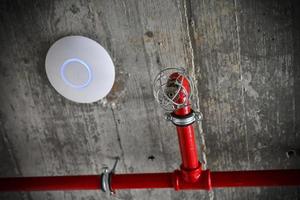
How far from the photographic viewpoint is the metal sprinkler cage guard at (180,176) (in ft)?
5.05

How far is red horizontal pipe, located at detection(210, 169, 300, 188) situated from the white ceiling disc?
75 centimetres

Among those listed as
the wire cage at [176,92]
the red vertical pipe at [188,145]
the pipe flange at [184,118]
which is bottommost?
the red vertical pipe at [188,145]

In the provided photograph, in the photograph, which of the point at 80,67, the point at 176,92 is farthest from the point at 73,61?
the point at 176,92

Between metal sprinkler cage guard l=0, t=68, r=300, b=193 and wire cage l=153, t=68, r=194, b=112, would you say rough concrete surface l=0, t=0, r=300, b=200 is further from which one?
wire cage l=153, t=68, r=194, b=112

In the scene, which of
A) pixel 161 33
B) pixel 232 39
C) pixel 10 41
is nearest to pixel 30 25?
pixel 10 41

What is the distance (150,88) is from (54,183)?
760 mm

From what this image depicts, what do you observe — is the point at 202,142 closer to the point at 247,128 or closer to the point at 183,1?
the point at 247,128

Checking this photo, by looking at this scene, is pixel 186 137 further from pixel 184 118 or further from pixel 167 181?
pixel 167 181

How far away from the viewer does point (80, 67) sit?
6.02 feet

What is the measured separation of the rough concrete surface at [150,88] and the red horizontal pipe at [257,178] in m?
0.27

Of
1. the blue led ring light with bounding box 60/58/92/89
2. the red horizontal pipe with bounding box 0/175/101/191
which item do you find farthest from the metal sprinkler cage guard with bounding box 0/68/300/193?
the blue led ring light with bounding box 60/58/92/89

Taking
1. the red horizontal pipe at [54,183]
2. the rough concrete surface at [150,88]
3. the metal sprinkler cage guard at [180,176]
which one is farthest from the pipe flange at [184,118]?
the red horizontal pipe at [54,183]

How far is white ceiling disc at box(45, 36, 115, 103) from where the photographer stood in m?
1.84

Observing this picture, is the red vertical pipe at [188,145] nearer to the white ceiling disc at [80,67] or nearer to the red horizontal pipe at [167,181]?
the red horizontal pipe at [167,181]
